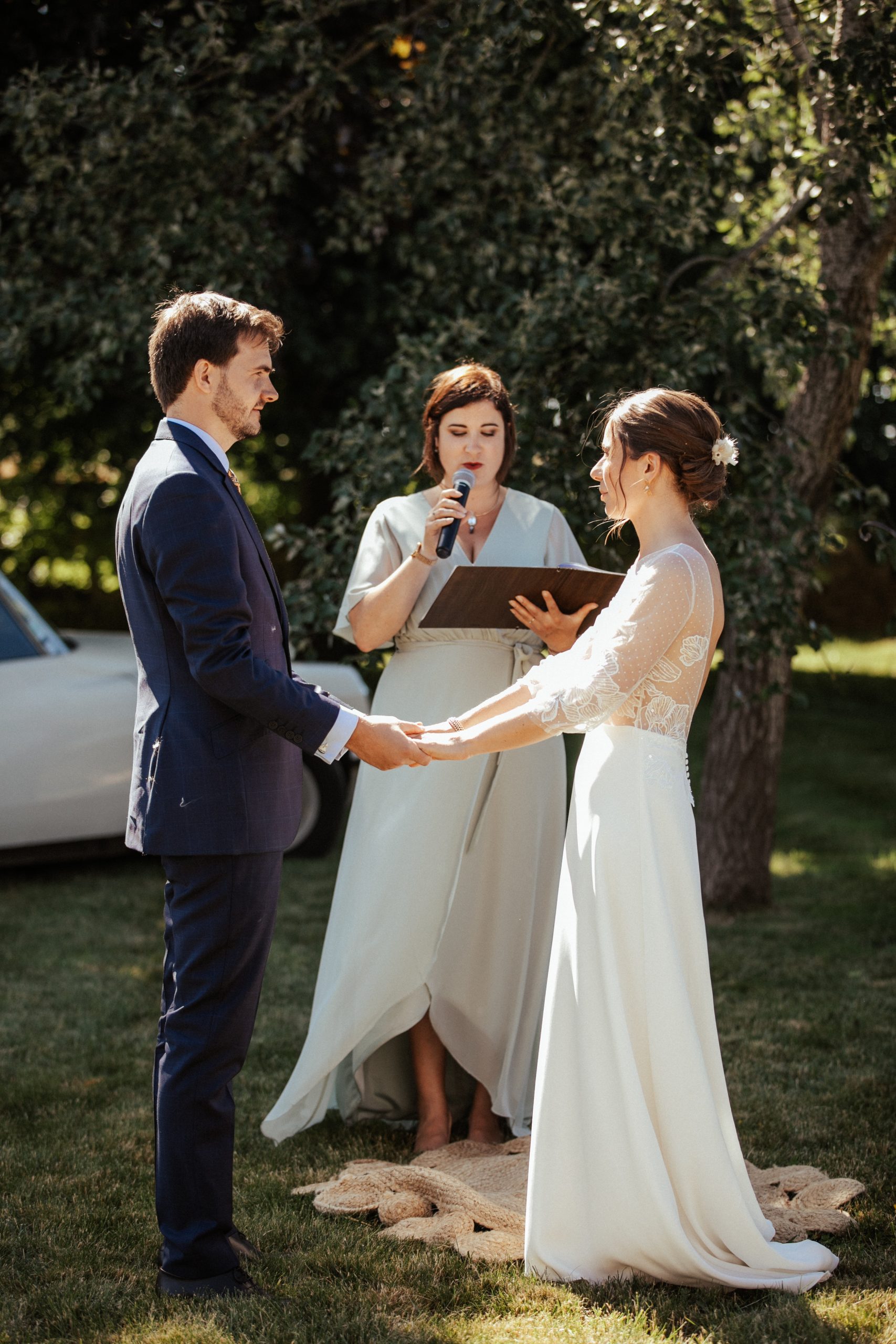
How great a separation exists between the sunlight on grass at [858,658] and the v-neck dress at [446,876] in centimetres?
1240

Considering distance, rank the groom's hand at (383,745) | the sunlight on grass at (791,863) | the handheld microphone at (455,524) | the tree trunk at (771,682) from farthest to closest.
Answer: the sunlight on grass at (791,863)
the tree trunk at (771,682)
the handheld microphone at (455,524)
the groom's hand at (383,745)

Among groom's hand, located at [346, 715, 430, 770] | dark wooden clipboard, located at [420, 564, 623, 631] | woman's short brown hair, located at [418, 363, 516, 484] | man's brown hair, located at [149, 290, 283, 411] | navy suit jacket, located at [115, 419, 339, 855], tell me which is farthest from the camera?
woman's short brown hair, located at [418, 363, 516, 484]

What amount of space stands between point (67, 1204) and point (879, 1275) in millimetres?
2090

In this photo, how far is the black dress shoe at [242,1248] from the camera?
3.15 meters

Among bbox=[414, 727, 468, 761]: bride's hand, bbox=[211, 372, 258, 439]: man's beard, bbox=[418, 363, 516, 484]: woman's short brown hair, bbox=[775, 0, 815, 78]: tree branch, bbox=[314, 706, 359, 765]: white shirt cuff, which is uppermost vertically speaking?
bbox=[775, 0, 815, 78]: tree branch

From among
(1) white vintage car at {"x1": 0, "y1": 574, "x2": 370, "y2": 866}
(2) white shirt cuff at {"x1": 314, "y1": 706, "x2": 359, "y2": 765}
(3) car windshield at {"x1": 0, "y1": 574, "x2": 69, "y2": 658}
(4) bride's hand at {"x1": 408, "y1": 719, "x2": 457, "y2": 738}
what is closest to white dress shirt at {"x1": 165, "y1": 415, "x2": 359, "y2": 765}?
(2) white shirt cuff at {"x1": 314, "y1": 706, "x2": 359, "y2": 765}

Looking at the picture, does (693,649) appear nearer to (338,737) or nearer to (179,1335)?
(338,737)

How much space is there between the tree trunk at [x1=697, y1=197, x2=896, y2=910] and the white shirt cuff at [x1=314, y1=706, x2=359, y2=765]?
10.5 feet

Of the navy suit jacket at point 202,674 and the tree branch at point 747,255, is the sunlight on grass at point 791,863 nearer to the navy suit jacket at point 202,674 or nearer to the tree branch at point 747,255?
the tree branch at point 747,255

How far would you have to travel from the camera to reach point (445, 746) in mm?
3236

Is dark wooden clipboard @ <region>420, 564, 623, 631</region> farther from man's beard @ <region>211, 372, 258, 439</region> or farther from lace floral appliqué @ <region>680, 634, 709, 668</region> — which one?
man's beard @ <region>211, 372, 258, 439</region>

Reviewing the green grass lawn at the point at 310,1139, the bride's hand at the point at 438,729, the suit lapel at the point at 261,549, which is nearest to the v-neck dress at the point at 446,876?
the green grass lawn at the point at 310,1139

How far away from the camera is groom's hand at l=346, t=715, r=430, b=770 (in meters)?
3.00

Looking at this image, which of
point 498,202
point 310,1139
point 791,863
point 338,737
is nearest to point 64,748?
point 310,1139
